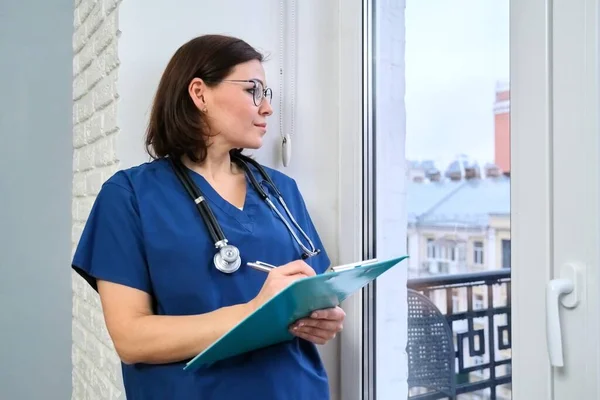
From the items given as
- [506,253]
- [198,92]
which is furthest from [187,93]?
[506,253]

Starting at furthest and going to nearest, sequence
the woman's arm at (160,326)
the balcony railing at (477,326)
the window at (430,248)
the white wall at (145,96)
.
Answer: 1. the window at (430,248)
2. the white wall at (145,96)
3. the balcony railing at (477,326)
4. the woman's arm at (160,326)

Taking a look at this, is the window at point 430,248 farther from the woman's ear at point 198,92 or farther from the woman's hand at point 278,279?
the woman's ear at point 198,92

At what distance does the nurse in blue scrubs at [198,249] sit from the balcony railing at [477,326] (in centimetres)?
32

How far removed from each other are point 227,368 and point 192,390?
0.23 ft

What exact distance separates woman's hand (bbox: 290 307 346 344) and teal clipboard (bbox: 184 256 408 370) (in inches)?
1.2

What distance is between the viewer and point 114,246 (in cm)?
88

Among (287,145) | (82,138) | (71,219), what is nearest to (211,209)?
(287,145)

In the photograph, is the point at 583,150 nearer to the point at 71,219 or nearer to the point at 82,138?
the point at 82,138

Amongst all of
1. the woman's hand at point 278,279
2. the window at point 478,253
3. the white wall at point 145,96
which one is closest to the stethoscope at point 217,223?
the woman's hand at point 278,279

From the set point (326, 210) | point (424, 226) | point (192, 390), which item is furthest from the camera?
point (326, 210)

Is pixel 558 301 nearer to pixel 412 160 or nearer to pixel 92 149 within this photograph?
pixel 412 160

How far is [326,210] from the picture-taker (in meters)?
1.43

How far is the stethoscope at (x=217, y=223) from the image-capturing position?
2.98 feet

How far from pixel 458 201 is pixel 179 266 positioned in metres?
0.66
